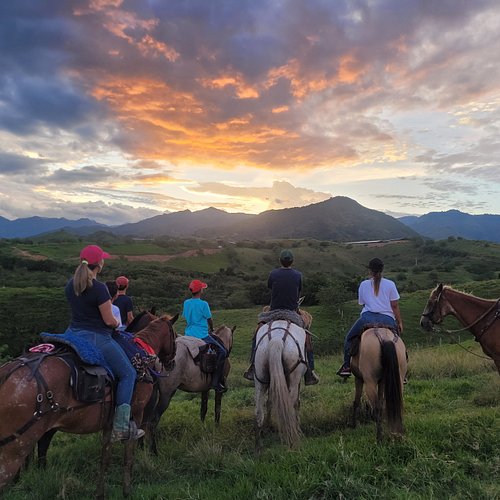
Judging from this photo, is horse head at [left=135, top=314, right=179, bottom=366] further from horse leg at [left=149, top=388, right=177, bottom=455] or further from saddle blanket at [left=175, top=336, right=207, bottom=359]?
saddle blanket at [left=175, top=336, right=207, bottom=359]

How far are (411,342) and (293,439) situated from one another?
1726 cm

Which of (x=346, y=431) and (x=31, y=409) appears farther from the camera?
(x=346, y=431)

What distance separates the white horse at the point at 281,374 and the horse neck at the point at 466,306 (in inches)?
132

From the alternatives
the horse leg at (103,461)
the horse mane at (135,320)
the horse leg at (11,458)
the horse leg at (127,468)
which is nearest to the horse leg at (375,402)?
the horse leg at (127,468)

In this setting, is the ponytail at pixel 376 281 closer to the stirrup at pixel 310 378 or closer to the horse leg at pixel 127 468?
the stirrup at pixel 310 378

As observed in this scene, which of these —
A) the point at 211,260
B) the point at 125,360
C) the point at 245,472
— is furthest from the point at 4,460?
the point at 211,260

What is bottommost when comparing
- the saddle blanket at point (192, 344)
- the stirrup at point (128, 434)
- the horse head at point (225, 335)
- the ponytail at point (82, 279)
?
the stirrup at point (128, 434)

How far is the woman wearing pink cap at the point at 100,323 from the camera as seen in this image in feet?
16.2

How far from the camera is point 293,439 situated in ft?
20.0

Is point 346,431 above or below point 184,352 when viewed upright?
below

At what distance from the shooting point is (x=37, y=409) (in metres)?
4.31

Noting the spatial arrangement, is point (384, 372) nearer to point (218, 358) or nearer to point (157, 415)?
point (218, 358)

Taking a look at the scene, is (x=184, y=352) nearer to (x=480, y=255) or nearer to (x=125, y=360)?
(x=125, y=360)

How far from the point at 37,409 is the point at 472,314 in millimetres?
7544
